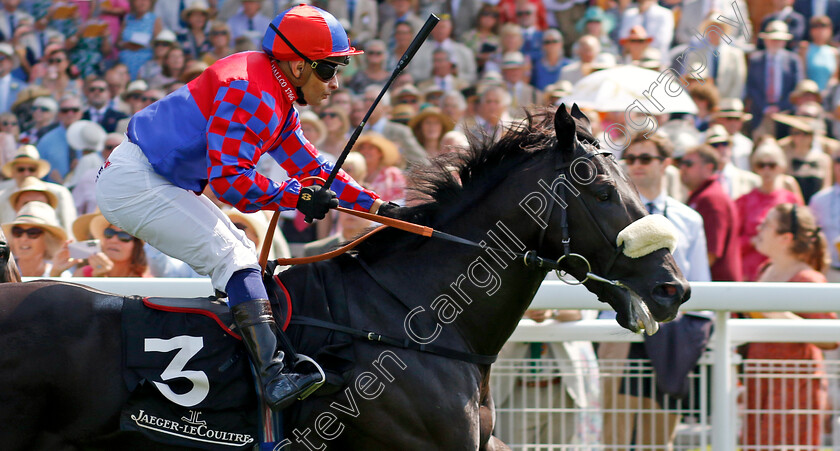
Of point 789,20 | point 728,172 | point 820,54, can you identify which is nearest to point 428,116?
point 728,172

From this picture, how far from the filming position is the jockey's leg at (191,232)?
10.9ft

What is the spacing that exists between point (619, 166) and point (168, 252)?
1.61m

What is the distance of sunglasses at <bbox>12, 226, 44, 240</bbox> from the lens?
601cm

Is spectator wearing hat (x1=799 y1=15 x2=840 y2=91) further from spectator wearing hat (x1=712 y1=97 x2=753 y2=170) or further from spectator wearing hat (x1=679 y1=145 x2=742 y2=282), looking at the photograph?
spectator wearing hat (x1=679 y1=145 x2=742 y2=282)

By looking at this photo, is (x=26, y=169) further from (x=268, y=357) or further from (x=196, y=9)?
(x=268, y=357)

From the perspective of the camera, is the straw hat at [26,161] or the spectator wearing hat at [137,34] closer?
the straw hat at [26,161]

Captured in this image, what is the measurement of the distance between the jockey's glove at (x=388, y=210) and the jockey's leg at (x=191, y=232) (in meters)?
0.51

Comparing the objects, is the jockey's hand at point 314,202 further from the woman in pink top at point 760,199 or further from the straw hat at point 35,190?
the woman in pink top at point 760,199

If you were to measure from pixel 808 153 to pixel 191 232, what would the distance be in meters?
5.93

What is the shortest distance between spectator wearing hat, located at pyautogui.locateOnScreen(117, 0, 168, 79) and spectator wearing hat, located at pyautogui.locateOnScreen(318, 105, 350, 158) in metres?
2.49

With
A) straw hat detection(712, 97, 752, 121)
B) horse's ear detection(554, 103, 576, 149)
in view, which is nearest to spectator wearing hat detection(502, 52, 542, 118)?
straw hat detection(712, 97, 752, 121)

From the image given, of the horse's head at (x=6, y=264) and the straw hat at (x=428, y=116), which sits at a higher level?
the straw hat at (x=428, y=116)

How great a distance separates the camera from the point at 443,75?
9.66 metres

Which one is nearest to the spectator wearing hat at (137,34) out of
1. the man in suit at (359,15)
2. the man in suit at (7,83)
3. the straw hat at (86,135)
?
the man in suit at (7,83)
